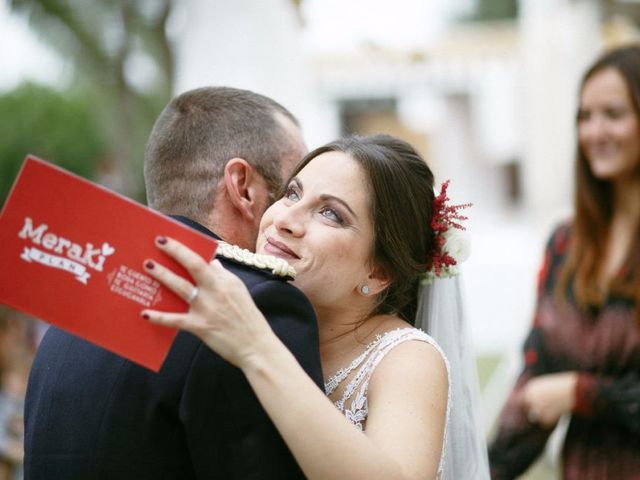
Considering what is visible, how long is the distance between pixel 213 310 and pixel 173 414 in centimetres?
37

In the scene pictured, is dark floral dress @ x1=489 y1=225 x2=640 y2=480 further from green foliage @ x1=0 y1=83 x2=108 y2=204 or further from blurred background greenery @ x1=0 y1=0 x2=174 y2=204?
green foliage @ x1=0 y1=83 x2=108 y2=204

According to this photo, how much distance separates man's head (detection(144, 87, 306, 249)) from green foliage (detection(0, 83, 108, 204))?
2847 centimetres

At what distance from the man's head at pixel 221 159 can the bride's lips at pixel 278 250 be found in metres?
0.16

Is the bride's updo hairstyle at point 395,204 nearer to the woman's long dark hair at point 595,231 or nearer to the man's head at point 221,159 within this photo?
the man's head at point 221,159

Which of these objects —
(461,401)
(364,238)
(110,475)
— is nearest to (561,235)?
(461,401)

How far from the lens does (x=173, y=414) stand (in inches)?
77.2

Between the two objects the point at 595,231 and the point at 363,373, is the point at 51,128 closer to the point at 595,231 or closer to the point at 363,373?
the point at 595,231

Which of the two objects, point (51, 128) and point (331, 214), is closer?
point (331, 214)

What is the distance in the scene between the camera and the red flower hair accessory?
261 centimetres

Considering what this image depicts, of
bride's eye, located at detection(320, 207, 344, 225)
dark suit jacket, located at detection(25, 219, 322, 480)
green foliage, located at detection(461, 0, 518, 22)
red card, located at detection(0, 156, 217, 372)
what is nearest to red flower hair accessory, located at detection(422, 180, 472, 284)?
bride's eye, located at detection(320, 207, 344, 225)

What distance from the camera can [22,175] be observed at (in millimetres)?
1713

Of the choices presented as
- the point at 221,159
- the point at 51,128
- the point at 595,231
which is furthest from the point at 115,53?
the point at 51,128

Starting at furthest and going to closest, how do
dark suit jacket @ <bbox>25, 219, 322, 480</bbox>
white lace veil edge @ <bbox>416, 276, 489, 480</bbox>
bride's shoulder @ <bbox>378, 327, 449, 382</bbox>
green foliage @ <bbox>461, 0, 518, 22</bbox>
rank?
green foliage @ <bbox>461, 0, 518, 22</bbox>, white lace veil edge @ <bbox>416, 276, 489, 480</bbox>, bride's shoulder @ <bbox>378, 327, 449, 382</bbox>, dark suit jacket @ <bbox>25, 219, 322, 480</bbox>

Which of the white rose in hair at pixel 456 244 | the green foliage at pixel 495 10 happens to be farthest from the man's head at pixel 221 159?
the green foliage at pixel 495 10
